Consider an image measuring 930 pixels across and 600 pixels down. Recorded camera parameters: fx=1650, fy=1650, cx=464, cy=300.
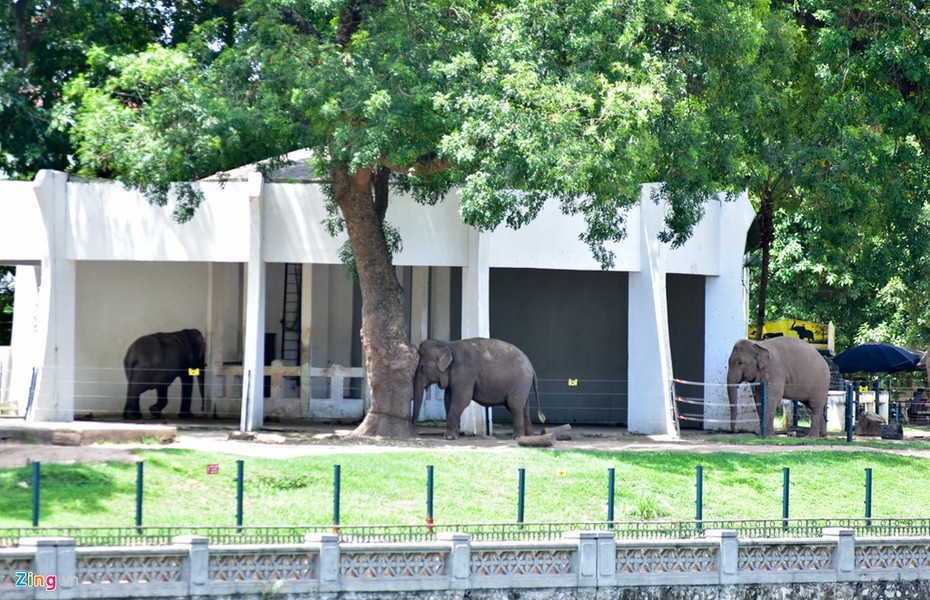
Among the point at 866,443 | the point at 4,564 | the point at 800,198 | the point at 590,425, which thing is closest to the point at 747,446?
the point at 866,443

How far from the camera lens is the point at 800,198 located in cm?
3534

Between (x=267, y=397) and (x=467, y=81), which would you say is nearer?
(x=467, y=81)

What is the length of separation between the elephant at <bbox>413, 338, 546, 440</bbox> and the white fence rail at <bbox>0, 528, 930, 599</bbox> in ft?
28.8

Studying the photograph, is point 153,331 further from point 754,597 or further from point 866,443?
point 754,597

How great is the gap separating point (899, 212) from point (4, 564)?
809 inches

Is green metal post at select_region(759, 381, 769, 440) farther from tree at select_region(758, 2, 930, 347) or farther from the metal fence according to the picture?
the metal fence

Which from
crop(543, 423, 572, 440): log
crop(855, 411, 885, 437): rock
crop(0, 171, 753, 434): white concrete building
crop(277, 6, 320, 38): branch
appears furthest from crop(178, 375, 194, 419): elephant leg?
crop(855, 411, 885, 437): rock

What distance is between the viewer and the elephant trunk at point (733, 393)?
29375mm

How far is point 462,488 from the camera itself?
20.6 m

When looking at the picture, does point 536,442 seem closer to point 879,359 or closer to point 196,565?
point 196,565

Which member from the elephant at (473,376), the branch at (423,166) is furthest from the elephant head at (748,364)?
the branch at (423,166)

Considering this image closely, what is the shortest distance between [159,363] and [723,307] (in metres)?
10.5

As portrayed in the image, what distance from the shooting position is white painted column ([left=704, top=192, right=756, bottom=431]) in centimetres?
3048

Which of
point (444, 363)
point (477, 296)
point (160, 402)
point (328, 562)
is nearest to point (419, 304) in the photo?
point (477, 296)
